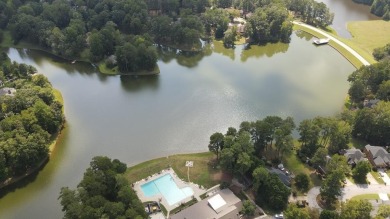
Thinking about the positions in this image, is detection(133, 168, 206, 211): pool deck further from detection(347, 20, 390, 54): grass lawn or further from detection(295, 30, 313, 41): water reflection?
detection(347, 20, 390, 54): grass lawn

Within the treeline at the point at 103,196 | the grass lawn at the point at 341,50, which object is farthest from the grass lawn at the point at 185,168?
the grass lawn at the point at 341,50

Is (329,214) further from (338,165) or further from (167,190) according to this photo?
(167,190)

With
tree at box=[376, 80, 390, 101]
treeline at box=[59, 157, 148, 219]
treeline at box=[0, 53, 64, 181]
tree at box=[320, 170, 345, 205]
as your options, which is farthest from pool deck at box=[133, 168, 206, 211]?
tree at box=[376, 80, 390, 101]

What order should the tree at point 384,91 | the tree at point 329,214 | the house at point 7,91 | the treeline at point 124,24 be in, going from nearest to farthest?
1. the tree at point 329,214
2. the house at point 7,91
3. the tree at point 384,91
4. the treeline at point 124,24

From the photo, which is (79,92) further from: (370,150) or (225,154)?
(370,150)

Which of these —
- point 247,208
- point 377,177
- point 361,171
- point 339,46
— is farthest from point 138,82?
point 339,46

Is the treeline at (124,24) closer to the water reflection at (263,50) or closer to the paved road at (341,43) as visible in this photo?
the water reflection at (263,50)
